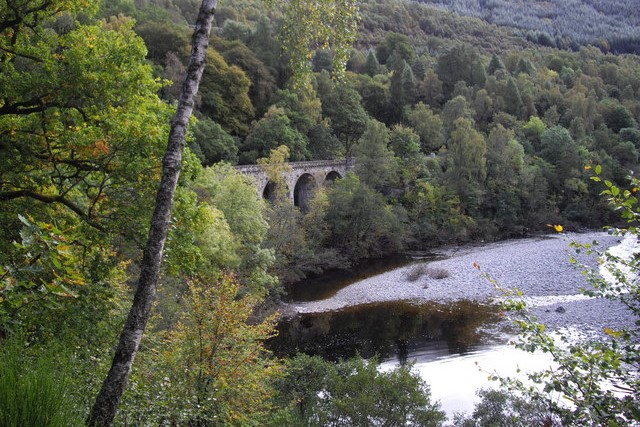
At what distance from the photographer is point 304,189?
43.5m

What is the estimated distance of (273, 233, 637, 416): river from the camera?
56.6ft

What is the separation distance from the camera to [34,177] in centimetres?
693

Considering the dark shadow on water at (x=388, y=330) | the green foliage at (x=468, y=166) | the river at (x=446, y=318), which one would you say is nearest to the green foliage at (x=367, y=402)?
the river at (x=446, y=318)

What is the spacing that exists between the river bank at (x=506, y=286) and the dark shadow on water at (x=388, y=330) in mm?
1184

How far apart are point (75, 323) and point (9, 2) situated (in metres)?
4.41

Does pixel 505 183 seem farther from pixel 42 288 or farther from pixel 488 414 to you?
pixel 42 288

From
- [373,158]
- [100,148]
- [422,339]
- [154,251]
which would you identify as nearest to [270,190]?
[373,158]

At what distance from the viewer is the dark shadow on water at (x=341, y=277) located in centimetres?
2714

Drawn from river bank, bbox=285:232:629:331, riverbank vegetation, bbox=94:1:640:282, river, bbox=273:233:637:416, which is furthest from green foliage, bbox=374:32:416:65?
river, bbox=273:233:637:416

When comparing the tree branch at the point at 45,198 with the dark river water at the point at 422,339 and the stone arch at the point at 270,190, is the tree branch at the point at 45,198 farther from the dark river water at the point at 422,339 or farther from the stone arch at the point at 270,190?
the stone arch at the point at 270,190

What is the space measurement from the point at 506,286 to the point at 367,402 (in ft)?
60.2

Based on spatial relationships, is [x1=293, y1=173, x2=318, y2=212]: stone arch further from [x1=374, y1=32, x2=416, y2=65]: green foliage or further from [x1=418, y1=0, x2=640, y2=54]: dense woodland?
[x1=418, y1=0, x2=640, y2=54]: dense woodland

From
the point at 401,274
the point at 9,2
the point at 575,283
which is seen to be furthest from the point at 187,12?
the point at 9,2

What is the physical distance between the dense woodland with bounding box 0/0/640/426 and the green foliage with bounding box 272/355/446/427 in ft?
0.20
